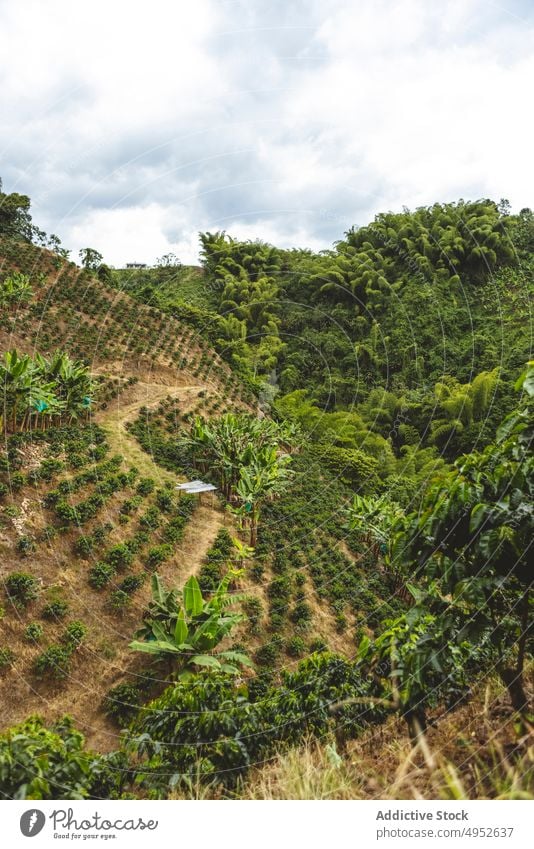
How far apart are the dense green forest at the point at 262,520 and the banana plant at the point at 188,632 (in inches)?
1.2

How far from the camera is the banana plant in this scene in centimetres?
465

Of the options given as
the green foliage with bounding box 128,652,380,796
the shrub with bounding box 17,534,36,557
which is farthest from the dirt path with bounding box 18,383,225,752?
the green foliage with bounding box 128,652,380,796

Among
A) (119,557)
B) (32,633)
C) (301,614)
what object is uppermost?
(119,557)

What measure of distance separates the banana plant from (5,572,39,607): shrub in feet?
4.71

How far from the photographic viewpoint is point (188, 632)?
5.00 meters

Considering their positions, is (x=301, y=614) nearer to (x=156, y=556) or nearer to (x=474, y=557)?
(x=156, y=556)

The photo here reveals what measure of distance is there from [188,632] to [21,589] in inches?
84.8

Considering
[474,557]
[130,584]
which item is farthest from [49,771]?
[130,584]

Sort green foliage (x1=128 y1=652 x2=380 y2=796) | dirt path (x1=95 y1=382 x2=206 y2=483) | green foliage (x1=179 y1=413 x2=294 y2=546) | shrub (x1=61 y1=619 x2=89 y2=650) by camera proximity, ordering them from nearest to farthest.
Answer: green foliage (x1=128 y1=652 x2=380 y2=796) < shrub (x1=61 y1=619 x2=89 y2=650) < green foliage (x1=179 y1=413 x2=294 y2=546) < dirt path (x1=95 y1=382 x2=206 y2=483)

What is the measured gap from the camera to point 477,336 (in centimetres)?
1922

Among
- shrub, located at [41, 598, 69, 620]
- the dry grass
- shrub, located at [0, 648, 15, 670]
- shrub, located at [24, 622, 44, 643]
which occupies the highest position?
the dry grass

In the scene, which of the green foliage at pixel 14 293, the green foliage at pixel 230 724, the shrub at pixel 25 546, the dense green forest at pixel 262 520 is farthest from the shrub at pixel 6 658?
the green foliage at pixel 14 293

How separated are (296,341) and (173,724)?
21445 millimetres

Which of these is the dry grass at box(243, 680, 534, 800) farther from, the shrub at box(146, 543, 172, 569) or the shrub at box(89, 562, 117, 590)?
the shrub at box(146, 543, 172, 569)
